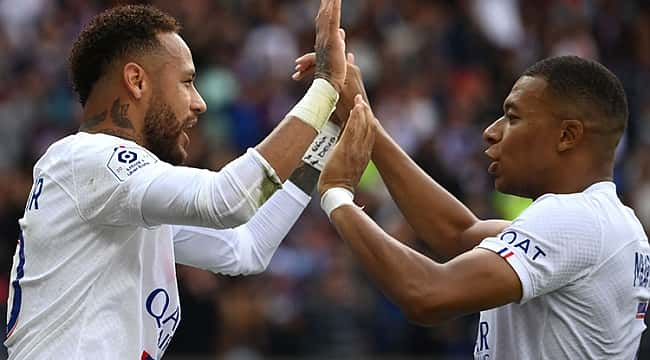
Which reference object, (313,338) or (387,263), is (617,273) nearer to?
(387,263)

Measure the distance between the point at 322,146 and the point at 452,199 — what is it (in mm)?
685

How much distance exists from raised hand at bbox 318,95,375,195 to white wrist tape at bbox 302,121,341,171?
53cm

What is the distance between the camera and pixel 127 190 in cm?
517

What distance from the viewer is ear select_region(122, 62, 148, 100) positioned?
18.2ft

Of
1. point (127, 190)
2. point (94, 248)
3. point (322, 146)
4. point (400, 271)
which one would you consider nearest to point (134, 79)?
point (127, 190)

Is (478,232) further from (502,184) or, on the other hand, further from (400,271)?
(400,271)

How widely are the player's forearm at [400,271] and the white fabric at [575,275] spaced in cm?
28

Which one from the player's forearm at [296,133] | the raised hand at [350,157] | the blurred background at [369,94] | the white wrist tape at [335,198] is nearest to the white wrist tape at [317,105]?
the player's forearm at [296,133]

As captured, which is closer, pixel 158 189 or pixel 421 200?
pixel 158 189

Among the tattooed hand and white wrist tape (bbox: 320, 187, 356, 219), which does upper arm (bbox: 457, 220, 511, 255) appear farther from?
the tattooed hand

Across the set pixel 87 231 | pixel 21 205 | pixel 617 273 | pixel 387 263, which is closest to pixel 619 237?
pixel 617 273

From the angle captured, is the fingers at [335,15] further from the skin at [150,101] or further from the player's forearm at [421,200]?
the player's forearm at [421,200]

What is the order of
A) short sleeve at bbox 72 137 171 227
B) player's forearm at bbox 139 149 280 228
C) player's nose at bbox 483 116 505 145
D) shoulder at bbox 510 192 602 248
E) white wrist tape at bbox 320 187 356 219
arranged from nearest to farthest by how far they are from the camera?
player's forearm at bbox 139 149 280 228 < short sleeve at bbox 72 137 171 227 < shoulder at bbox 510 192 602 248 < white wrist tape at bbox 320 187 356 219 < player's nose at bbox 483 116 505 145

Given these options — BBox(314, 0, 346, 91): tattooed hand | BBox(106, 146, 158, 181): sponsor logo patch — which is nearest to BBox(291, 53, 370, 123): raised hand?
BBox(314, 0, 346, 91): tattooed hand
